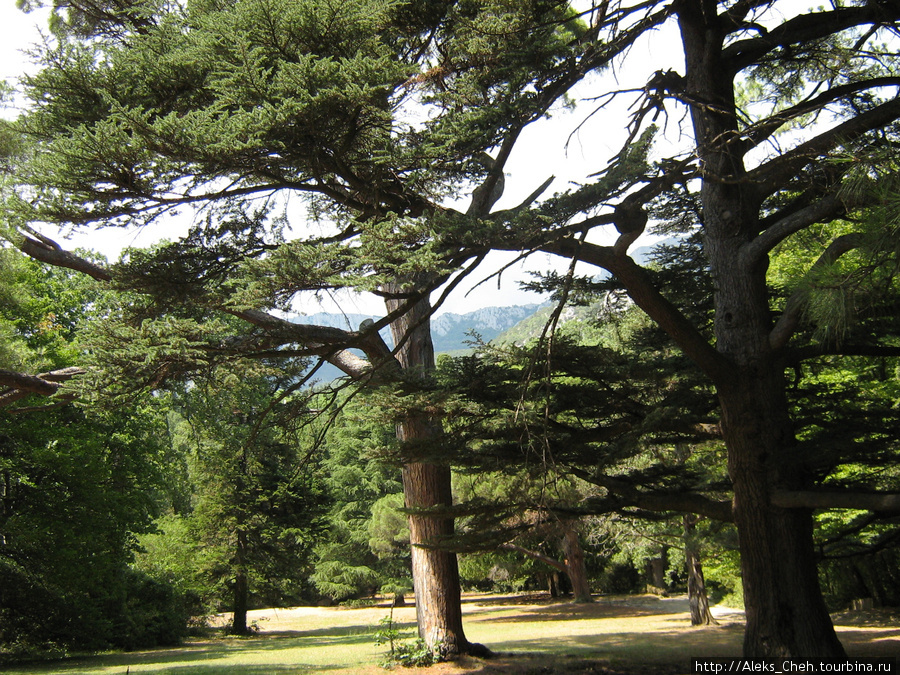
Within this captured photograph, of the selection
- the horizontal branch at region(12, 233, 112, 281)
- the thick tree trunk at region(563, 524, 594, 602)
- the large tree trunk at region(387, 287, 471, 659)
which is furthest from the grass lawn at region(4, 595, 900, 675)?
the horizontal branch at region(12, 233, 112, 281)

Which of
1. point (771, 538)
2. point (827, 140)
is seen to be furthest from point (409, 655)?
point (827, 140)

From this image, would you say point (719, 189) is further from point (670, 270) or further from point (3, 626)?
point (3, 626)

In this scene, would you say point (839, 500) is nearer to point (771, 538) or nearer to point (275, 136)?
point (771, 538)

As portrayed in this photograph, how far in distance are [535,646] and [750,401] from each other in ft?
24.8

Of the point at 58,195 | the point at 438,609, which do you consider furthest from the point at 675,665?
the point at 58,195

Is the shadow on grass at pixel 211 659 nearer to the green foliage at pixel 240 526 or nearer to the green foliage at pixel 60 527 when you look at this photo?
the green foliage at pixel 60 527

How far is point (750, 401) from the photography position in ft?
23.2

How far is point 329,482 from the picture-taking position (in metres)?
31.9

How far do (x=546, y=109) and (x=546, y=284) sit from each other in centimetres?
180

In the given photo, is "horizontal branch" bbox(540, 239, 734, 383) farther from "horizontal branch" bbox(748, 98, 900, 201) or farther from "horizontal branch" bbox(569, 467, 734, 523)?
"horizontal branch" bbox(569, 467, 734, 523)

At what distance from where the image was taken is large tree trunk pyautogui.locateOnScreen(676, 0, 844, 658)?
6.62 metres

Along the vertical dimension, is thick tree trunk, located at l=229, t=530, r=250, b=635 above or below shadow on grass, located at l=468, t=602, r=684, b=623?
above

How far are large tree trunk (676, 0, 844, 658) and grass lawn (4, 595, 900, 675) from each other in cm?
202

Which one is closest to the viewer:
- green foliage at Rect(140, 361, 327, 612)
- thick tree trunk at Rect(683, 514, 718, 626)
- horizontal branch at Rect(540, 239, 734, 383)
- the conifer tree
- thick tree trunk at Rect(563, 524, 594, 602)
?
the conifer tree
